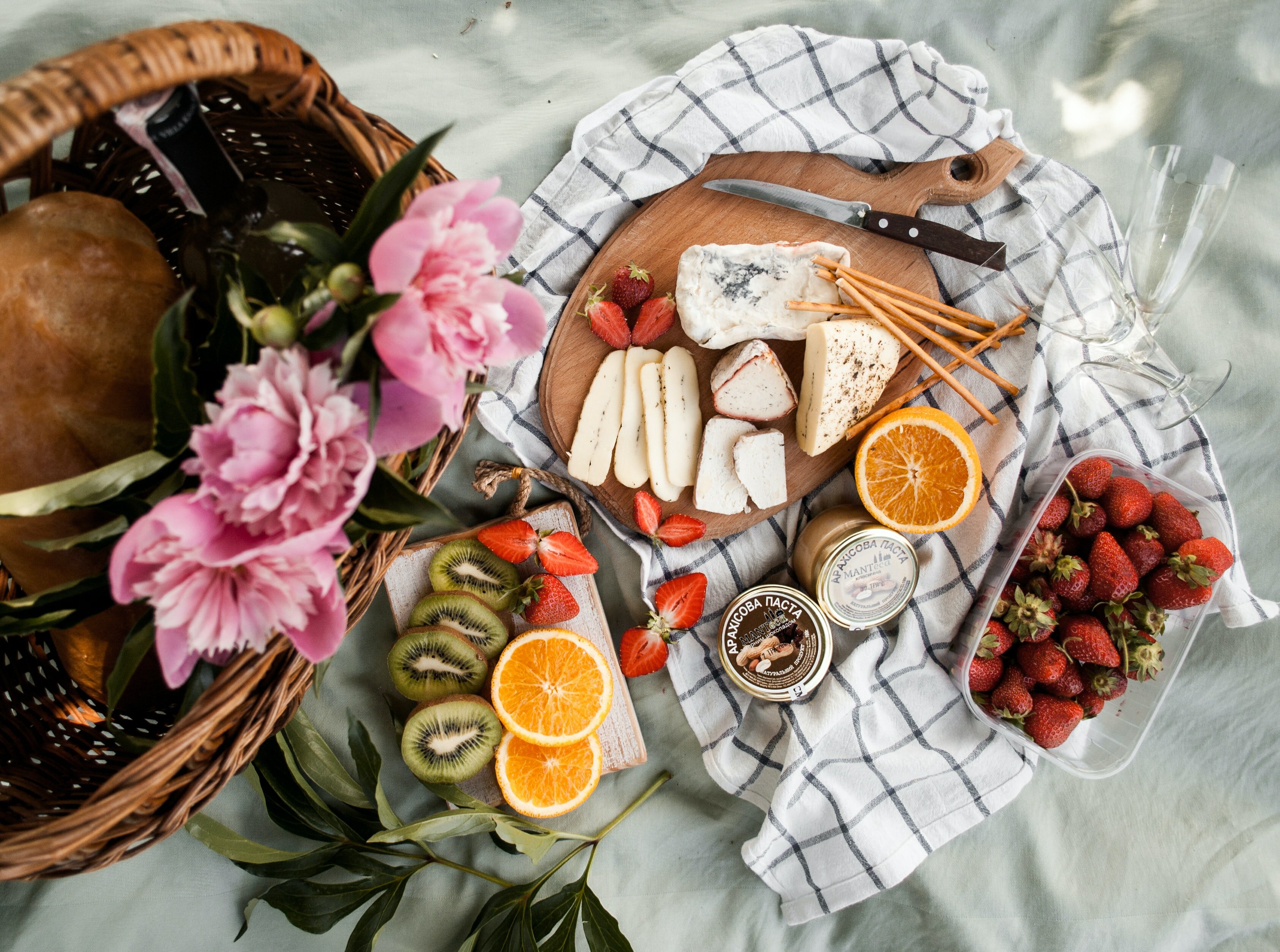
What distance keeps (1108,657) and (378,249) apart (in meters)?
1.39

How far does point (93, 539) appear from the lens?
0.73 m

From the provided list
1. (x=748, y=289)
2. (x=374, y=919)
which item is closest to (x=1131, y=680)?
(x=748, y=289)

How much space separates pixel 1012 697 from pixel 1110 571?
282 mm

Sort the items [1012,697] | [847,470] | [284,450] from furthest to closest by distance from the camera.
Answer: [847,470], [1012,697], [284,450]

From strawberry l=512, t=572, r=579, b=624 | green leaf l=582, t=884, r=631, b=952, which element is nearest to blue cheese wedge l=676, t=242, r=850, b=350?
strawberry l=512, t=572, r=579, b=624

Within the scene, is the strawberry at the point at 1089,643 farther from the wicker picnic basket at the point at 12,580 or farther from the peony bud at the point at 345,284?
the peony bud at the point at 345,284

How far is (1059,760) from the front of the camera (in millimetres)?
1436

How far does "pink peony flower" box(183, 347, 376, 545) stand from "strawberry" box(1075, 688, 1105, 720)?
1.37 m

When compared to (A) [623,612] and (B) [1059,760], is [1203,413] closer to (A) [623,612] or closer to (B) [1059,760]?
(B) [1059,760]

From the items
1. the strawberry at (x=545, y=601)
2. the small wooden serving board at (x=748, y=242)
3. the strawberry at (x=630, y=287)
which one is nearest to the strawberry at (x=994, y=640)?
the small wooden serving board at (x=748, y=242)

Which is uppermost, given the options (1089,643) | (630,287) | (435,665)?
(630,287)

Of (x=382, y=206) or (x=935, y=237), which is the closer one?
(x=382, y=206)

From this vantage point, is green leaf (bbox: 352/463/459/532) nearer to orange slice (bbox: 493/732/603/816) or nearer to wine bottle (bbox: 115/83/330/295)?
wine bottle (bbox: 115/83/330/295)

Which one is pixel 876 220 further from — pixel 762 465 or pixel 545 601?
pixel 545 601
